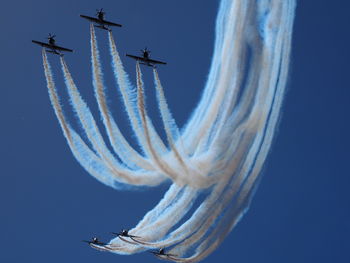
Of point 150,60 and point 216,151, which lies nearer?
point 216,151

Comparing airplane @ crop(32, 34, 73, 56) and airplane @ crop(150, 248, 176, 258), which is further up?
airplane @ crop(32, 34, 73, 56)

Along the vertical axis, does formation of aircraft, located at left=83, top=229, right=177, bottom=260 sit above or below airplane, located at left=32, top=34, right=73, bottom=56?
below

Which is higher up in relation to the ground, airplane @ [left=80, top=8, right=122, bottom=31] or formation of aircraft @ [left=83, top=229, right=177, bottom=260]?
airplane @ [left=80, top=8, right=122, bottom=31]

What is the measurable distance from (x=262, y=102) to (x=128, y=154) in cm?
758

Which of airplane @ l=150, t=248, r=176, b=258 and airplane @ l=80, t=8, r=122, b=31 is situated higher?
airplane @ l=80, t=8, r=122, b=31

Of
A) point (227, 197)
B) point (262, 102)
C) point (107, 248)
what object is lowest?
point (107, 248)

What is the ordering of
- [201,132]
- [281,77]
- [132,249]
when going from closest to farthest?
[281,77] < [201,132] < [132,249]

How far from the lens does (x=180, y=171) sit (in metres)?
50.2

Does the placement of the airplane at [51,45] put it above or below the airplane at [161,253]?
above

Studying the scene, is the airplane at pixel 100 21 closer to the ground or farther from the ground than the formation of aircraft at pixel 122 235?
farther from the ground

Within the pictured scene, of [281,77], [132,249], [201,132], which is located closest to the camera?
[281,77]

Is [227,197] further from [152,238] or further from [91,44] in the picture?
[91,44]

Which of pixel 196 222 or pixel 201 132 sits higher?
pixel 201 132

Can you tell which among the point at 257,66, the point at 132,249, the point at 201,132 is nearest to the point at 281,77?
the point at 257,66
